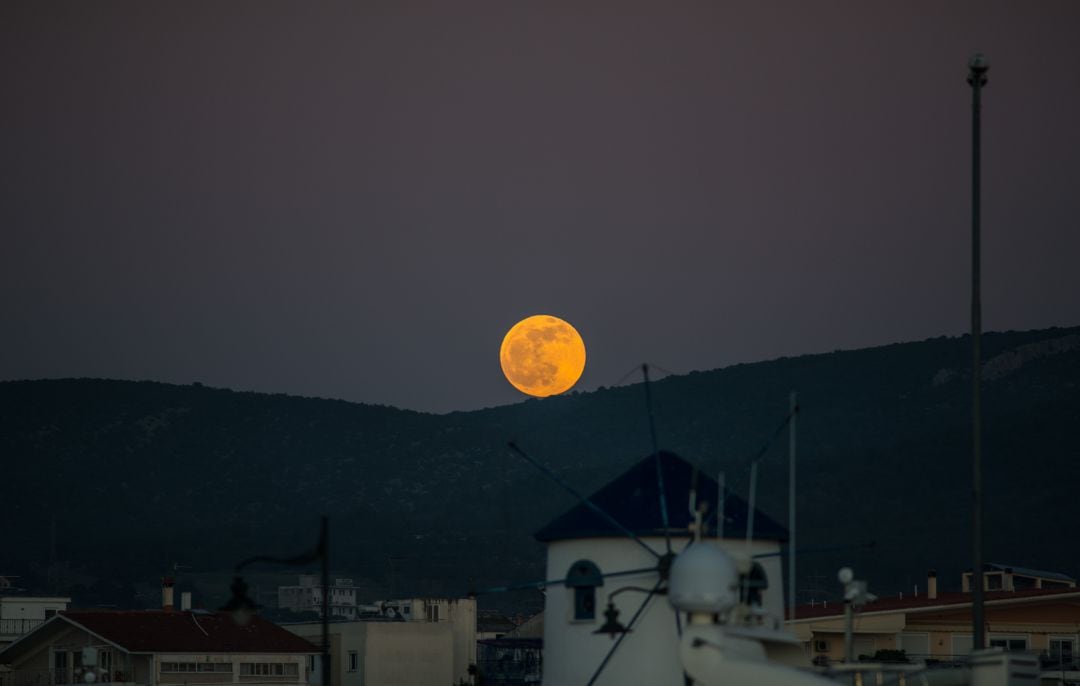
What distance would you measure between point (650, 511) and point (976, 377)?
32.5 feet

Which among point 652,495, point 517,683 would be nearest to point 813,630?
point 517,683

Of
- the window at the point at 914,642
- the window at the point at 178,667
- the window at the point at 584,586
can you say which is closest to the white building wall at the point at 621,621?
the window at the point at 584,586

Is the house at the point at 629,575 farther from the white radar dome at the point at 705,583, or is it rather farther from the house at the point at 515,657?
the house at the point at 515,657

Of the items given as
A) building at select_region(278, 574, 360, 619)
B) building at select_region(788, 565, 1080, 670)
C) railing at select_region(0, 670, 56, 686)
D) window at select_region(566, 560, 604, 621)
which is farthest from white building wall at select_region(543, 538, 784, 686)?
building at select_region(278, 574, 360, 619)

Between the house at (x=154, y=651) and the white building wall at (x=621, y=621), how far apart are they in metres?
35.6

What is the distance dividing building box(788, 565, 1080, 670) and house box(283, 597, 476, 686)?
29.0m

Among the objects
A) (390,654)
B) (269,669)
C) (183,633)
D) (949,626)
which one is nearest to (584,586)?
(949,626)

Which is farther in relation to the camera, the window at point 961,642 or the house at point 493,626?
the house at point 493,626

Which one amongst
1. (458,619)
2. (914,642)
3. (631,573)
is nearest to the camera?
(631,573)

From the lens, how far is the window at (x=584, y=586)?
170 ft

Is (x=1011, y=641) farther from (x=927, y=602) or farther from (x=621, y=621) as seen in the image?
(x=621, y=621)

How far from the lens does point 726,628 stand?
4084 centimetres

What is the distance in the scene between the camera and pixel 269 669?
9069 cm

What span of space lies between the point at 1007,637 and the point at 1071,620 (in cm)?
244
